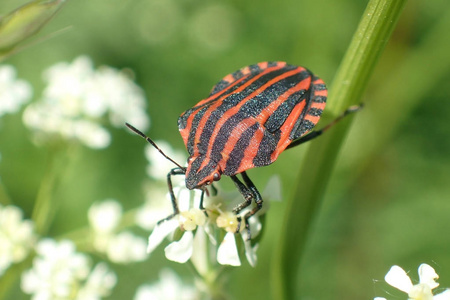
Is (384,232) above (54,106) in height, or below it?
below

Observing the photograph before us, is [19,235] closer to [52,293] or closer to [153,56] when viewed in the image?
[52,293]

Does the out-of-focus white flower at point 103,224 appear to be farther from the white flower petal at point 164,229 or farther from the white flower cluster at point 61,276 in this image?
the white flower petal at point 164,229

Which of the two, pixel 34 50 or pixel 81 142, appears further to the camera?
pixel 34 50

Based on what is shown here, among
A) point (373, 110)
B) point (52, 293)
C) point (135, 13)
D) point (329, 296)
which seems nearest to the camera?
point (52, 293)

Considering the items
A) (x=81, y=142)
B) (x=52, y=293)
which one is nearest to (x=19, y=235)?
(x=52, y=293)

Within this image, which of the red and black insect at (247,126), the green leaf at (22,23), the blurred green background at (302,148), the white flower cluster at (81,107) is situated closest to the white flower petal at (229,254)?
the red and black insect at (247,126)

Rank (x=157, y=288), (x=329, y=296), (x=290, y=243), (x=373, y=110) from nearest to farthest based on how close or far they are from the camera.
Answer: (x=290, y=243) → (x=157, y=288) → (x=329, y=296) → (x=373, y=110)

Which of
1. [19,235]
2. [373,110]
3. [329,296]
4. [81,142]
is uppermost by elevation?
[373,110]

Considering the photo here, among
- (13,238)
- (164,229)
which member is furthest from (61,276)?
(164,229)

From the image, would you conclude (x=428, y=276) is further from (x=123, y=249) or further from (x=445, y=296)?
(x=123, y=249)
